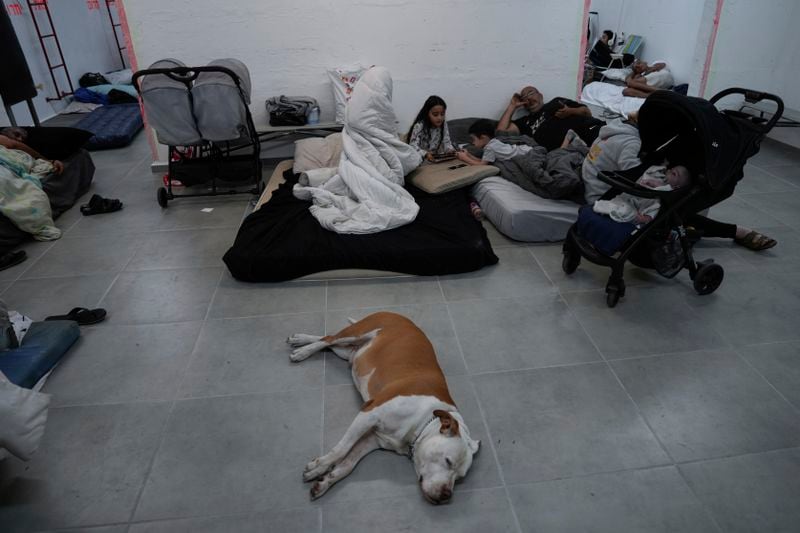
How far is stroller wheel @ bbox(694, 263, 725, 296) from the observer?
9.53ft

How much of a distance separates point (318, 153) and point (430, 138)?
99 cm

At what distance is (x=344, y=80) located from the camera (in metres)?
4.80

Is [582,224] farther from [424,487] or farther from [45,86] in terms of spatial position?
[45,86]

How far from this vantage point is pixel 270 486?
6.27 ft

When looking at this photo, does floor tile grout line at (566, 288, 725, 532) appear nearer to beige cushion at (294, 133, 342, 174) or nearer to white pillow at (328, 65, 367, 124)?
beige cushion at (294, 133, 342, 174)

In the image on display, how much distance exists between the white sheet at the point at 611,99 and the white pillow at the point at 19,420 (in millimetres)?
6280

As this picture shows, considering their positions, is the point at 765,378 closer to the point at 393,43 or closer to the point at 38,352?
the point at 38,352

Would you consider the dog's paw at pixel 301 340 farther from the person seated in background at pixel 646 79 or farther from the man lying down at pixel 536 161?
the person seated in background at pixel 646 79

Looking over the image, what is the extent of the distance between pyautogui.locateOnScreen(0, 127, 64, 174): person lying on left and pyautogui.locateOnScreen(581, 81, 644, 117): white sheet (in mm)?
5921

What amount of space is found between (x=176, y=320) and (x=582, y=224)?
7.91 feet

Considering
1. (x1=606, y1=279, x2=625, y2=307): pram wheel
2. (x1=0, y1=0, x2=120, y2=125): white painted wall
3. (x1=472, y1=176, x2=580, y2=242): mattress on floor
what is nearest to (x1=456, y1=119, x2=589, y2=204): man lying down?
(x1=472, y1=176, x2=580, y2=242): mattress on floor

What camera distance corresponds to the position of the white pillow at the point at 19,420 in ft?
5.39

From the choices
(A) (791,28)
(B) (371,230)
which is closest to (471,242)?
(B) (371,230)

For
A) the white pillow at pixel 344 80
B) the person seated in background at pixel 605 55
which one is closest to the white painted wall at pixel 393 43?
the white pillow at pixel 344 80
